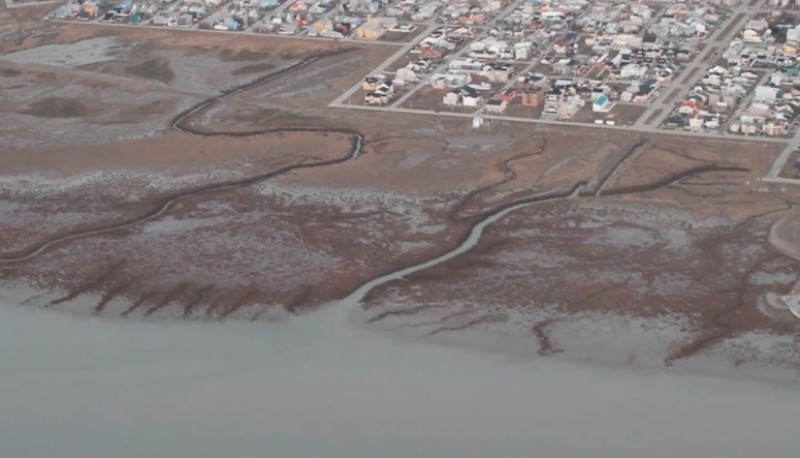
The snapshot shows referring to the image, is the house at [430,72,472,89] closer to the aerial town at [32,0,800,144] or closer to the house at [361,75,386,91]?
the aerial town at [32,0,800,144]

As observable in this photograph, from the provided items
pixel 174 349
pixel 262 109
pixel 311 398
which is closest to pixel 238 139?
pixel 262 109

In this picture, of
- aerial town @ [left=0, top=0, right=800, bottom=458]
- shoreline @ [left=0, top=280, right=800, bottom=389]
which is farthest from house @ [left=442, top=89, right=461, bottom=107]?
shoreline @ [left=0, top=280, right=800, bottom=389]

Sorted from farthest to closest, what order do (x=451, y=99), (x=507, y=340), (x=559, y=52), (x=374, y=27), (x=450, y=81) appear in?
(x=374, y=27), (x=559, y=52), (x=450, y=81), (x=451, y=99), (x=507, y=340)

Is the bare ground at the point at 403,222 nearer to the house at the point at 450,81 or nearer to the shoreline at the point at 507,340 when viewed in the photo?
the shoreline at the point at 507,340

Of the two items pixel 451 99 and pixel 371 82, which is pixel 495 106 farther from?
pixel 371 82

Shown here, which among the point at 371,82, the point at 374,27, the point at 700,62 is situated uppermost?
the point at 700,62

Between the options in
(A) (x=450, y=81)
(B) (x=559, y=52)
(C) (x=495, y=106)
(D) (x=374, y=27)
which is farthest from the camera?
(D) (x=374, y=27)

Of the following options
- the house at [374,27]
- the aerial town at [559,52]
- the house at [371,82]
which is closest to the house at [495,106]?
the aerial town at [559,52]

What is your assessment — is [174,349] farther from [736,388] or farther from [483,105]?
[483,105]

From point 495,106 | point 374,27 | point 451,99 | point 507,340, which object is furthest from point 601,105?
point 507,340
